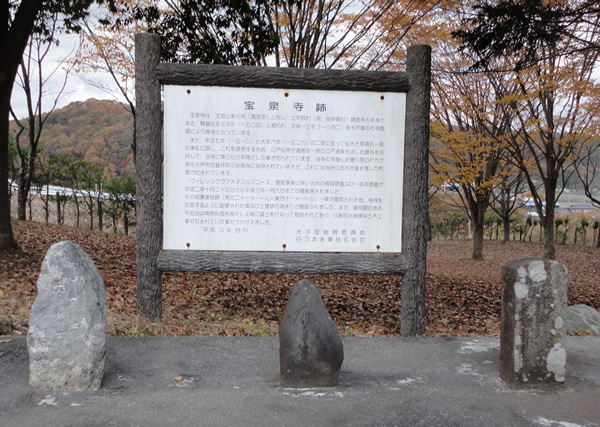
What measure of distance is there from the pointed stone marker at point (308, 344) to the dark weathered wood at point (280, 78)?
221 cm

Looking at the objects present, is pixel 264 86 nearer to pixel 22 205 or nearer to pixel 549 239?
pixel 549 239

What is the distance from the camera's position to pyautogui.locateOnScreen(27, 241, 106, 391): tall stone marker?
3.33 m

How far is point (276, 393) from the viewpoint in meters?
3.40

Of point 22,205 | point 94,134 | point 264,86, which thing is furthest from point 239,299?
point 94,134

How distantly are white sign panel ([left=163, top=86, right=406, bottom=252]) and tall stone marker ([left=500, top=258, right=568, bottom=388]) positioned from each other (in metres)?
1.59

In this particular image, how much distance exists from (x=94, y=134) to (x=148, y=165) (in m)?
27.4

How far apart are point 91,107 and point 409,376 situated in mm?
32204

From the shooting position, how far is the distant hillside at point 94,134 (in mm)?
28188

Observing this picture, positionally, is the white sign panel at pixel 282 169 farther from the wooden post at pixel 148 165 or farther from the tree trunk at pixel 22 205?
the tree trunk at pixel 22 205

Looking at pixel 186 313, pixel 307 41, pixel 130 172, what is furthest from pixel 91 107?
pixel 186 313

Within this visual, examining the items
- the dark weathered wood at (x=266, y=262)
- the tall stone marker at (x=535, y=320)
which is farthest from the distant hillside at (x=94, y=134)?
the tall stone marker at (x=535, y=320)

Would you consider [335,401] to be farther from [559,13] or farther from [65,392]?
[559,13]

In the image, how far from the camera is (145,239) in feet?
15.8

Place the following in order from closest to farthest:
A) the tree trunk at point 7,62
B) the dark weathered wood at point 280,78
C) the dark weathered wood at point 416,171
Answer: the dark weathered wood at point 280,78 → the dark weathered wood at point 416,171 → the tree trunk at point 7,62
